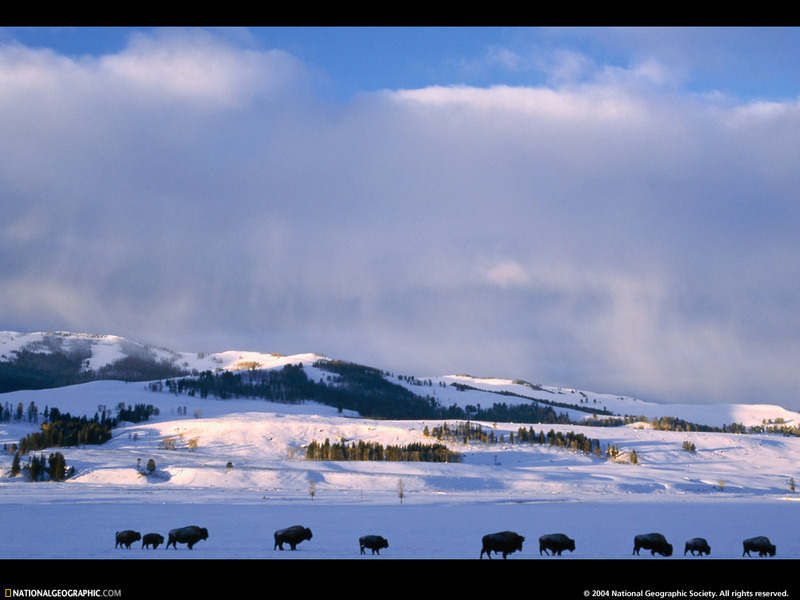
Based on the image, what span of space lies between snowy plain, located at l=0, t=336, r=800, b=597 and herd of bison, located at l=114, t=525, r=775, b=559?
684 mm

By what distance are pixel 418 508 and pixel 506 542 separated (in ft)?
110

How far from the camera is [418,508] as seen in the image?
6103 cm

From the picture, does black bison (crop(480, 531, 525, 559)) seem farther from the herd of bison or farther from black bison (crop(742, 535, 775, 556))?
black bison (crop(742, 535, 775, 556))

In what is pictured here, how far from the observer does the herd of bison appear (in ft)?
96.2

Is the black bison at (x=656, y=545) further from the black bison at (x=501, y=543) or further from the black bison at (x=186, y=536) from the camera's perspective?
the black bison at (x=186, y=536)
